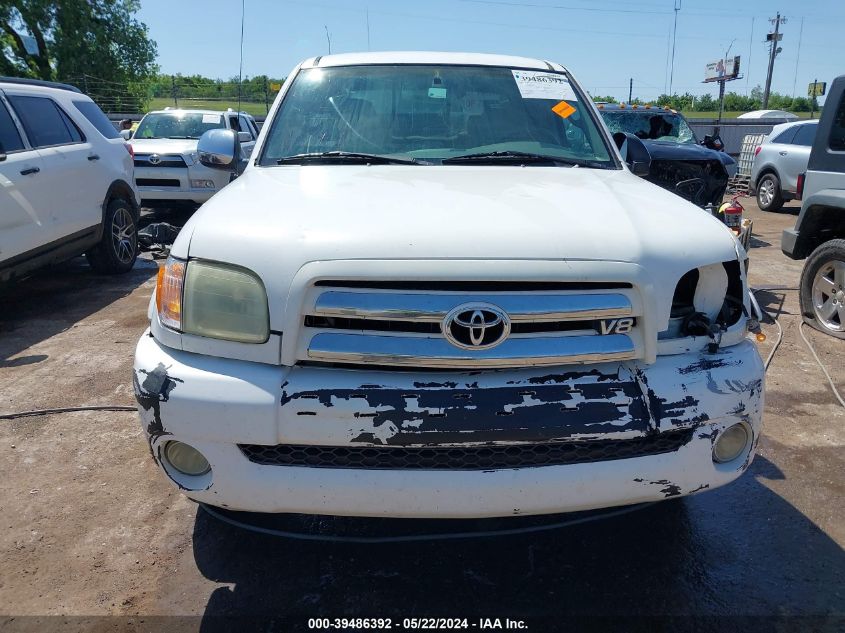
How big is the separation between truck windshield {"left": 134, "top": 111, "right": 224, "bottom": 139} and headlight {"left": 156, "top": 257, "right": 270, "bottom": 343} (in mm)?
10362

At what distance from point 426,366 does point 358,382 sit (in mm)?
209

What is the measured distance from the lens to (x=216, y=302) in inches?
84.2

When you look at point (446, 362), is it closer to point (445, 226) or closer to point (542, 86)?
point (445, 226)

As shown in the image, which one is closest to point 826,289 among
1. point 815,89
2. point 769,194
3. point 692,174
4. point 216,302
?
point 692,174

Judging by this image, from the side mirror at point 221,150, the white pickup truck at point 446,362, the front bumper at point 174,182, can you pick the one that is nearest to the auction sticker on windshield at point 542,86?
the white pickup truck at point 446,362

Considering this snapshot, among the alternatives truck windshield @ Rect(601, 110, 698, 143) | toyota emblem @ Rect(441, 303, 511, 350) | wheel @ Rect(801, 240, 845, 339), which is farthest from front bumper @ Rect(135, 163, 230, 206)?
toyota emblem @ Rect(441, 303, 511, 350)

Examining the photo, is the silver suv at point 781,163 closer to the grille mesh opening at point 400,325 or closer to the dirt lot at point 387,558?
the dirt lot at point 387,558

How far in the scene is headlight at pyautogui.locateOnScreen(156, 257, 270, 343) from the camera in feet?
6.84

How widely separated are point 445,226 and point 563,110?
172 cm

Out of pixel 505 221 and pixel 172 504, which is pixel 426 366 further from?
pixel 172 504

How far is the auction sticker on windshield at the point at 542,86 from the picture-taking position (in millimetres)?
3559

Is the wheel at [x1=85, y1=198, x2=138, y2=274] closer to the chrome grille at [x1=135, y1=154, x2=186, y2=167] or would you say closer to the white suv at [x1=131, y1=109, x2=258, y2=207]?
the white suv at [x1=131, y1=109, x2=258, y2=207]

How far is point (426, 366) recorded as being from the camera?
6.66 feet

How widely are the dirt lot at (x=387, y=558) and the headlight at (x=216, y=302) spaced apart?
3.25 ft
